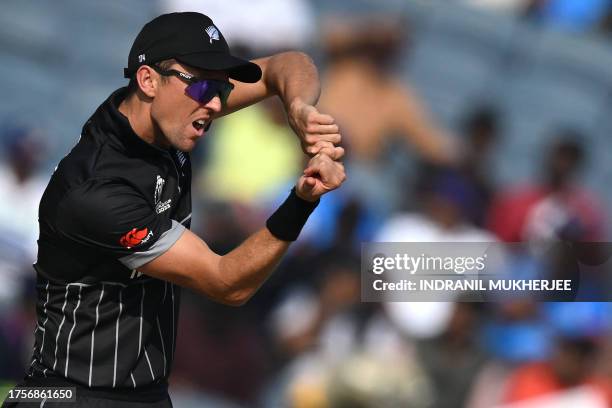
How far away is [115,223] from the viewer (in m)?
3.04

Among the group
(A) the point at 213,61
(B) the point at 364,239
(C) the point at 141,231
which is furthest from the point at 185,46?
(B) the point at 364,239

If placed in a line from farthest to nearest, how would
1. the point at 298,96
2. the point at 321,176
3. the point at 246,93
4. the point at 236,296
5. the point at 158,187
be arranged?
the point at 246,93 < the point at 298,96 < the point at 158,187 < the point at 236,296 < the point at 321,176

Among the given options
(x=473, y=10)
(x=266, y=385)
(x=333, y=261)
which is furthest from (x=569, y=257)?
(x=473, y=10)

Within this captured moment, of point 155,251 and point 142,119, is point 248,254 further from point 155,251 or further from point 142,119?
point 142,119

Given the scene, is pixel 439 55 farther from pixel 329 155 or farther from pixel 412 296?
pixel 329 155

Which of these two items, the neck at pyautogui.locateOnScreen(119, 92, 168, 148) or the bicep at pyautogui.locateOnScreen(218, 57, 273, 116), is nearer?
the neck at pyautogui.locateOnScreen(119, 92, 168, 148)

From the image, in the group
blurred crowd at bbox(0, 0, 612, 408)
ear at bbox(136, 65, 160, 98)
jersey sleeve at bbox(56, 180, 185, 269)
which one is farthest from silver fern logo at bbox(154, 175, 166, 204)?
blurred crowd at bbox(0, 0, 612, 408)

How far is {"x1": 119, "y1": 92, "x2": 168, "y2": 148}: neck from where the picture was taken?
3211mm

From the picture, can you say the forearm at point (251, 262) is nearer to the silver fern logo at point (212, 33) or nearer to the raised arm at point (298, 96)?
the raised arm at point (298, 96)

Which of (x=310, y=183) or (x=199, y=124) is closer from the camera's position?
(x=310, y=183)

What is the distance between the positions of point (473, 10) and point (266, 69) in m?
4.41

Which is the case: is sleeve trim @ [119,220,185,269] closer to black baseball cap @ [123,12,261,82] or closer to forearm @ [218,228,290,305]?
forearm @ [218,228,290,305]

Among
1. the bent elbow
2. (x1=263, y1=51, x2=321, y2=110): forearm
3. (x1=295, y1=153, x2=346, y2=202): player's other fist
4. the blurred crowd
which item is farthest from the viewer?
the blurred crowd

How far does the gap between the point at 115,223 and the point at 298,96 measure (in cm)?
78
